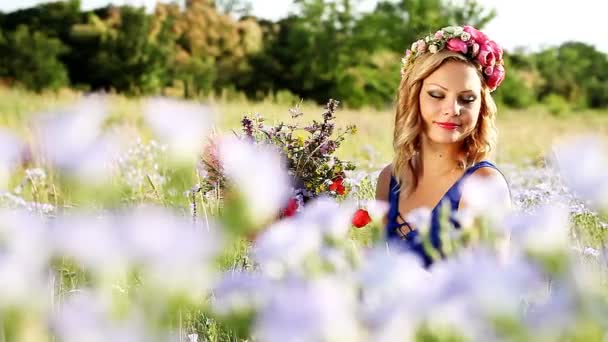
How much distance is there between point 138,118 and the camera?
7371 mm

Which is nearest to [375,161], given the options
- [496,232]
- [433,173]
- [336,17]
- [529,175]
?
[529,175]

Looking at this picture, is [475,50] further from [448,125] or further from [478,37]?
[448,125]

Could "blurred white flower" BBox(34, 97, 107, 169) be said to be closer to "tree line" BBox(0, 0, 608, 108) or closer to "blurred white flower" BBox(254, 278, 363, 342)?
"blurred white flower" BBox(254, 278, 363, 342)

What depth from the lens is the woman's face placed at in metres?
2.27

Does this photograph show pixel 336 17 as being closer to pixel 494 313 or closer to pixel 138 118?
pixel 138 118

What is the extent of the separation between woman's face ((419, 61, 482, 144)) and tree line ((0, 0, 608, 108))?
13.8 m

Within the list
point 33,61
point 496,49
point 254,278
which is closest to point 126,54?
point 33,61

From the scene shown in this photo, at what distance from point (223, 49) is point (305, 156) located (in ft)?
54.7

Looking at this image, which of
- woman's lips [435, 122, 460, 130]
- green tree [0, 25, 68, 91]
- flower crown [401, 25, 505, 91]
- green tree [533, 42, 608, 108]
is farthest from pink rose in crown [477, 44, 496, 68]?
green tree [533, 42, 608, 108]

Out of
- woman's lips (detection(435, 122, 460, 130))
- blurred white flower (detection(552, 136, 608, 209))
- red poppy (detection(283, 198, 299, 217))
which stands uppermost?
blurred white flower (detection(552, 136, 608, 209))

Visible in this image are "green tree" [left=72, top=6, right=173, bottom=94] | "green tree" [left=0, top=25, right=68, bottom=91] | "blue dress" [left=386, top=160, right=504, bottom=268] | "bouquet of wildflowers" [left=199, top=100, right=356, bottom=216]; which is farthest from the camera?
"green tree" [left=72, top=6, right=173, bottom=94]

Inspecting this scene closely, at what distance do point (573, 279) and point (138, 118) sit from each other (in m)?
7.11

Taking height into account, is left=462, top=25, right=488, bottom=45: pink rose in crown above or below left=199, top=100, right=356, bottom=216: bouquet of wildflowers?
above

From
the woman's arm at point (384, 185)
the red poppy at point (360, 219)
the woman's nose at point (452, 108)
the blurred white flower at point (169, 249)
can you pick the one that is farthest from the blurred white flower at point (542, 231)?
the woman's arm at point (384, 185)
